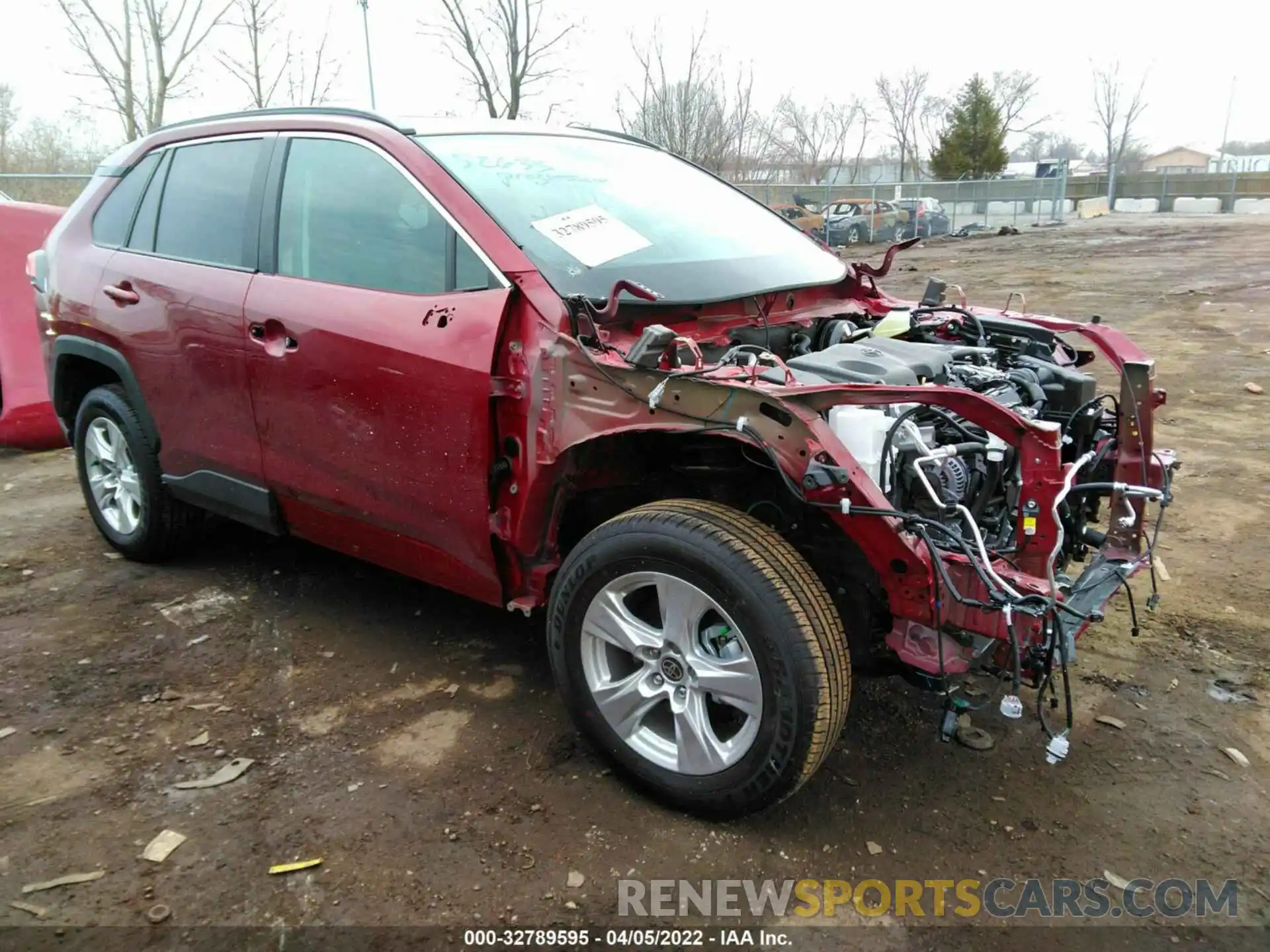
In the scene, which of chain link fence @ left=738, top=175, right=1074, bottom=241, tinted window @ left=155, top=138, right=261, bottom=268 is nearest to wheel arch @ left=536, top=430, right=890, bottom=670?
tinted window @ left=155, top=138, right=261, bottom=268

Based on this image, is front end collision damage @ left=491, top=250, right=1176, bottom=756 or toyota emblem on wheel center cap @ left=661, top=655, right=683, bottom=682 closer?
front end collision damage @ left=491, top=250, right=1176, bottom=756

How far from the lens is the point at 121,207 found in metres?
4.18

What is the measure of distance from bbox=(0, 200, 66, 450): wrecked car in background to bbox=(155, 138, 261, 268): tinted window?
10.4 ft

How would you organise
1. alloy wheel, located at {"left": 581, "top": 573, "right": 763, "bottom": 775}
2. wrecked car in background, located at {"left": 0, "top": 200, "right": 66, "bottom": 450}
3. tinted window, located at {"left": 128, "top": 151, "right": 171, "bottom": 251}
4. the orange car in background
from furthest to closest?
the orange car in background → wrecked car in background, located at {"left": 0, "top": 200, "right": 66, "bottom": 450} → tinted window, located at {"left": 128, "top": 151, "right": 171, "bottom": 251} → alloy wheel, located at {"left": 581, "top": 573, "right": 763, "bottom": 775}

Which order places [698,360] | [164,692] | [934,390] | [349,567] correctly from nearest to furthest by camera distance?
[934,390], [698,360], [164,692], [349,567]

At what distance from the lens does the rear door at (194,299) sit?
11.5ft

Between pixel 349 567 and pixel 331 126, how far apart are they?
198cm

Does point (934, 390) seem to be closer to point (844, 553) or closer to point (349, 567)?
point (844, 553)

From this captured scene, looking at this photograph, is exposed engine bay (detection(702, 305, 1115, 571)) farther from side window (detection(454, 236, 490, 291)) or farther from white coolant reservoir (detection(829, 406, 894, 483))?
side window (detection(454, 236, 490, 291))

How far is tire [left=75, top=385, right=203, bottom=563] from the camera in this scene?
13.5 ft

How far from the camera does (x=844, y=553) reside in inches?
104

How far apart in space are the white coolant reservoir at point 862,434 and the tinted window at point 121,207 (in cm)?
330

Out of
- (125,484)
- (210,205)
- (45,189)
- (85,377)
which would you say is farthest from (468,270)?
(45,189)

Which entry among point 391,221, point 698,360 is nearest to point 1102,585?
point 698,360
